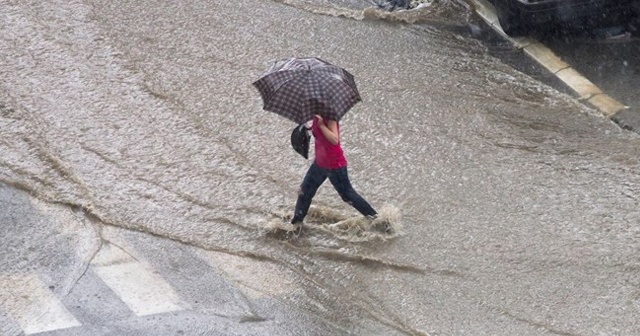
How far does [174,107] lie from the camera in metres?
10.0

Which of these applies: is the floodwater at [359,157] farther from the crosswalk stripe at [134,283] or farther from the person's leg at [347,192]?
the crosswalk stripe at [134,283]

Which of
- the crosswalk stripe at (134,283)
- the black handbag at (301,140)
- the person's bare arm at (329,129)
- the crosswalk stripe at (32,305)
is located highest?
the person's bare arm at (329,129)

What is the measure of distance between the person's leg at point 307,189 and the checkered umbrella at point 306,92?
27.2 inches

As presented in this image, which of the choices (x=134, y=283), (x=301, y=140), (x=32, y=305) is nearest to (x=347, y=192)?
(x=301, y=140)

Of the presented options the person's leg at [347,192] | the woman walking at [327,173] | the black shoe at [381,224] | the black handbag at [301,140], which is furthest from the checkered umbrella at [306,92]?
the black shoe at [381,224]

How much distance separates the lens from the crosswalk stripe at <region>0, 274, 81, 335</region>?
6957mm

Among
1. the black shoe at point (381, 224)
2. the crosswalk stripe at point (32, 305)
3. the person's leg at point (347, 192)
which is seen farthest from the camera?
the black shoe at point (381, 224)

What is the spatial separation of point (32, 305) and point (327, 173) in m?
2.35

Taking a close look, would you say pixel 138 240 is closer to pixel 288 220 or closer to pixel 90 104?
pixel 288 220

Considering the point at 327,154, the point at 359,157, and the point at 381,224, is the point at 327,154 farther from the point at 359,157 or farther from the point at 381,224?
the point at 359,157

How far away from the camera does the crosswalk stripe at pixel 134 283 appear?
723 cm

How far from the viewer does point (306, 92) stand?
723cm

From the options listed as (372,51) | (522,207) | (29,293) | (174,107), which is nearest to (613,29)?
(372,51)

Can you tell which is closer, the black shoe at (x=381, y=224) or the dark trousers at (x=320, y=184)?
the dark trousers at (x=320, y=184)
